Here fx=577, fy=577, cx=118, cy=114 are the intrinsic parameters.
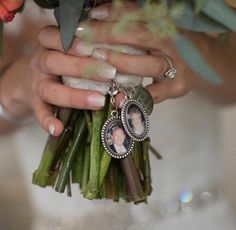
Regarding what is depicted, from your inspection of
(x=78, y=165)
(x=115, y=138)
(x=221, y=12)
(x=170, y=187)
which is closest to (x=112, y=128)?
(x=115, y=138)

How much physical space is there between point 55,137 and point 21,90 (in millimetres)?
182

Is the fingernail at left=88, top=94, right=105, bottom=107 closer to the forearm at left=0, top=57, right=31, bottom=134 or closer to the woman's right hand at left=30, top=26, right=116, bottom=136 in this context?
the woman's right hand at left=30, top=26, right=116, bottom=136

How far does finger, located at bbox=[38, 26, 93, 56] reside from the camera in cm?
74

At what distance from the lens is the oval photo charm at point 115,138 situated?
0.75 metres

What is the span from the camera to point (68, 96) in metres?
0.77

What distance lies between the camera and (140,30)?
70 cm

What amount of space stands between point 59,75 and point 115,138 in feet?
0.41

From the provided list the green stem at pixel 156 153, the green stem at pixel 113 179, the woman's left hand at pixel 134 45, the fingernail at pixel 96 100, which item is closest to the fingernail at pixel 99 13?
the woman's left hand at pixel 134 45

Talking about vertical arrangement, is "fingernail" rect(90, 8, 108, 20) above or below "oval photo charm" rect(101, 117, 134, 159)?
above

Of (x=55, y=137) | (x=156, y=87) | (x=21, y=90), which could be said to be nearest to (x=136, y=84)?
(x=156, y=87)

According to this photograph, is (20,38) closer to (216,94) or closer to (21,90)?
(21,90)

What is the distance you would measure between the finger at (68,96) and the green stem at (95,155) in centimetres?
3

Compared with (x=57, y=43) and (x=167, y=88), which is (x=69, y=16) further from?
(x=167, y=88)

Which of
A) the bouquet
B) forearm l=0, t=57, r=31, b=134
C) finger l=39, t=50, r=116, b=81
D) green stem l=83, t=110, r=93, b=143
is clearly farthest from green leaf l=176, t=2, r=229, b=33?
forearm l=0, t=57, r=31, b=134
